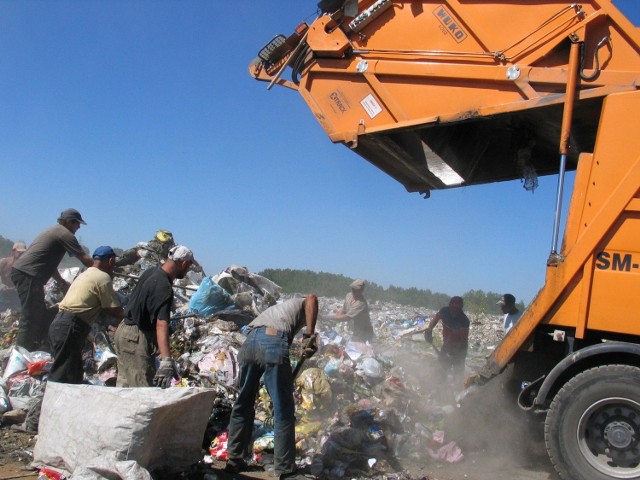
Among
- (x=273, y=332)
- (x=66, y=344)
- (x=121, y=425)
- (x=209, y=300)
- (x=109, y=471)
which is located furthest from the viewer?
(x=209, y=300)

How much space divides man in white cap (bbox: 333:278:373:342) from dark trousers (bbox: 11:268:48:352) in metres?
4.17

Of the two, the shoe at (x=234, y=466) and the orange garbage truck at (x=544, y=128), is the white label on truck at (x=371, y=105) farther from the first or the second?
the shoe at (x=234, y=466)

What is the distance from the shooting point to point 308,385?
5305 millimetres

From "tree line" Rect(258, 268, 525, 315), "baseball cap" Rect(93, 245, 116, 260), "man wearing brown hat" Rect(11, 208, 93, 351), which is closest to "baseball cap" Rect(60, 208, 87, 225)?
"man wearing brown hat" Rect(11, 208, 93, 351)

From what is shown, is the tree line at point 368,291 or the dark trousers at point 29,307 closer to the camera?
the dark trousers at point 29,307

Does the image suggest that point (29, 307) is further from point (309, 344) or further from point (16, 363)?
point (309, 344)

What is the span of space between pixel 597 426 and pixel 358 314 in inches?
205

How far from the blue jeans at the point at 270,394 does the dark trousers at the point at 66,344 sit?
1333 mm

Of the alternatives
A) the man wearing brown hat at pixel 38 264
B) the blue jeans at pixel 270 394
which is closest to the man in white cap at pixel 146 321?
the blue jeans at pixel 270 394

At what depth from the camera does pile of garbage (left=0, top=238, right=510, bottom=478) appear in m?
4.38

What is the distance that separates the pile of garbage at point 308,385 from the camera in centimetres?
438

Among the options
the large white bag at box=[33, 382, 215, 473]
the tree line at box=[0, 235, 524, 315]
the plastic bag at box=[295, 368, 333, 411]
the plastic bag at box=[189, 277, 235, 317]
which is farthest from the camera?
Answer: the tree line at box=[0, 235, 524, 315]

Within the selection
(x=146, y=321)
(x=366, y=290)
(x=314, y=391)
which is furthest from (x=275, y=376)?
(x=366, y=290)

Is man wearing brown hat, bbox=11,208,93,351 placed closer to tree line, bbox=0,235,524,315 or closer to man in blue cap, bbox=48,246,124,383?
man in blue cap, bbox=48,246,124,383
